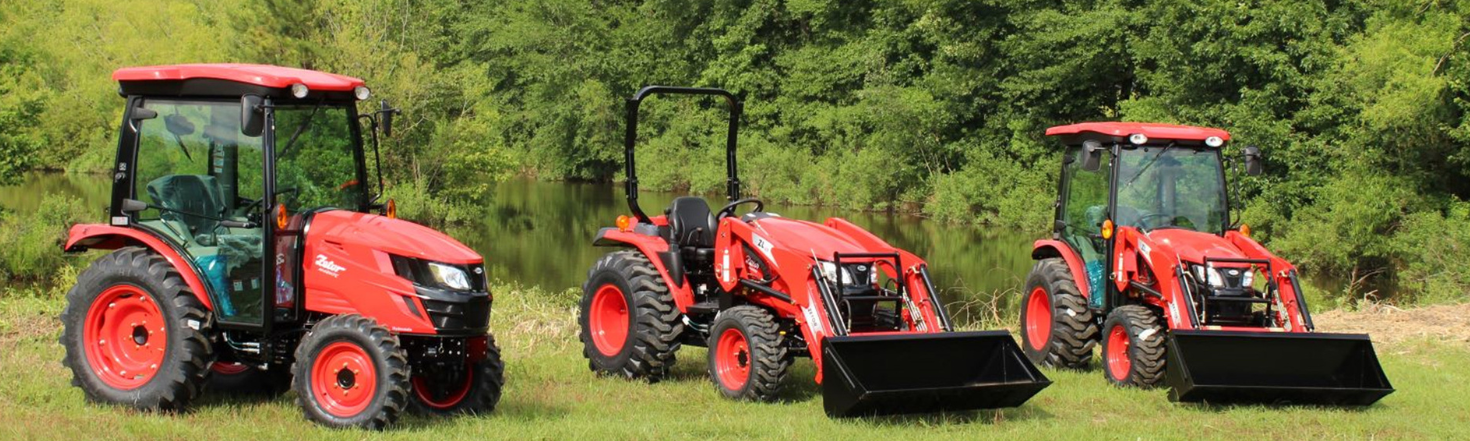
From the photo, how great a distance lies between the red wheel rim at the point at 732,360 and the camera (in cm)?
968

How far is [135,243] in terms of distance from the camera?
8.52 metres

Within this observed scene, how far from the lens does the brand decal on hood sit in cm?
809

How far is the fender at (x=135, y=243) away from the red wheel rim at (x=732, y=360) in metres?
3.25

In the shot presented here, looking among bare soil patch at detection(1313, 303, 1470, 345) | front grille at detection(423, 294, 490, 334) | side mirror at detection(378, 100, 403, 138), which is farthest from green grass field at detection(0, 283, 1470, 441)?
bare soil patch at detection(1313, 303, 1470, 345)

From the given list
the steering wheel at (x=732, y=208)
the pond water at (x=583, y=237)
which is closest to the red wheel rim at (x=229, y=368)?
the steering wheel at (x=732, y=208)

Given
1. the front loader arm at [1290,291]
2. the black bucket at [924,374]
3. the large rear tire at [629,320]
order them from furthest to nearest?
the large rear tire at [629,320], the front loader arm at [1290,291], the black bucket at [924,374]

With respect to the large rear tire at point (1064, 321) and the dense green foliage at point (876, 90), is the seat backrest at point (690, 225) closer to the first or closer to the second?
the large rear tire at point (1064, 321)

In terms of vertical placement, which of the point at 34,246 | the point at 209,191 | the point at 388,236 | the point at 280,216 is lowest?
the point at 34,246

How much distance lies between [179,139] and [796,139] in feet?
131

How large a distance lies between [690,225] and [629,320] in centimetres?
84

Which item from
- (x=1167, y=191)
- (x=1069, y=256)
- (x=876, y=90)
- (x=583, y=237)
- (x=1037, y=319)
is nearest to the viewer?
(x=1167, y=191)

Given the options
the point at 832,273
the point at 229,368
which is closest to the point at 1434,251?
the point at 832,273

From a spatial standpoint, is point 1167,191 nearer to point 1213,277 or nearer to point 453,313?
point 1213,277

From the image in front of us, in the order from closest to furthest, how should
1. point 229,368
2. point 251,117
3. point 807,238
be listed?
point 251,117 < point 229,368 < point 807,238
